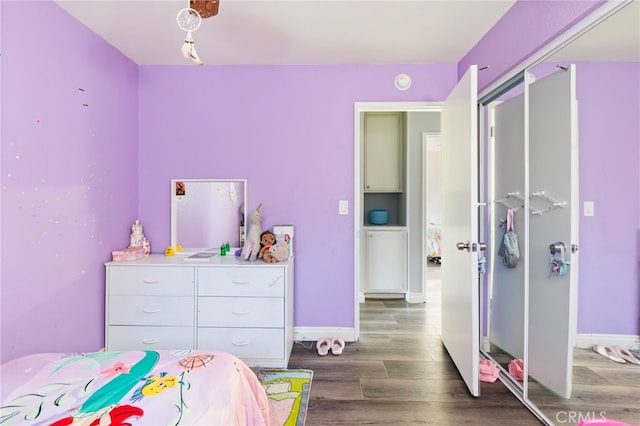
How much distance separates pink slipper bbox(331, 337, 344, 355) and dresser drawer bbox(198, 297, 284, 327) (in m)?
0.54

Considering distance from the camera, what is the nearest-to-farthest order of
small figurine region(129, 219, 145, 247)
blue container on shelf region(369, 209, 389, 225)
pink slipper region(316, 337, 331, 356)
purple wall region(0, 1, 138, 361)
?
1. purple wall region(0, 1, 138, 361)
2. pink slipper region(316, 337, 331, 356)
3. small figurine region(129, 219, 145, 247)
4. blue container on shelf region(369, 209, 389, 225)

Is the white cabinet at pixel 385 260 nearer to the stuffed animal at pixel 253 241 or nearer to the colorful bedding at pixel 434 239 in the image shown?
the stuffed animal at pixel 253 241

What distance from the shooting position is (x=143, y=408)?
0.93 m

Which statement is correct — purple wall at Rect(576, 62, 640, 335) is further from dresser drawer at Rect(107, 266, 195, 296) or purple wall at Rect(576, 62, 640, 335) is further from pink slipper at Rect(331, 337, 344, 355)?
dresser drawer at Rect(107, 266, 195, 296)

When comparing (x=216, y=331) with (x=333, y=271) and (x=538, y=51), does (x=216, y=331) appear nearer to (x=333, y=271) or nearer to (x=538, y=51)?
(x=333, y=271)

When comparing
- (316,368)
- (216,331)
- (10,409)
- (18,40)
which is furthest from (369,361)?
(18,40)

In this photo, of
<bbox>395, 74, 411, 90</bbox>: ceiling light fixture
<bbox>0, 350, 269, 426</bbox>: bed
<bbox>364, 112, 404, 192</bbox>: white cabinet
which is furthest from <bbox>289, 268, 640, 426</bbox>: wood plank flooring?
<bbox>395, 74, 411, 90</bbox>: ceiling light fixture

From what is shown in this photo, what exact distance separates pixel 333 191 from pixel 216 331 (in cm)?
141

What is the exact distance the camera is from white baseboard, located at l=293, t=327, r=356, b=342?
2.59 meters

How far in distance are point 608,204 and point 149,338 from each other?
9.00 feet

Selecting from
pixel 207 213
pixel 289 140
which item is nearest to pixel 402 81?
pixel 289 140

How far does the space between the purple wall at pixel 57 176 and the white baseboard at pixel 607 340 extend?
9.29 ft

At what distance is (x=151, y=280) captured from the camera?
2.15 meters

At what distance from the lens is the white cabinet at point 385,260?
3660mm
